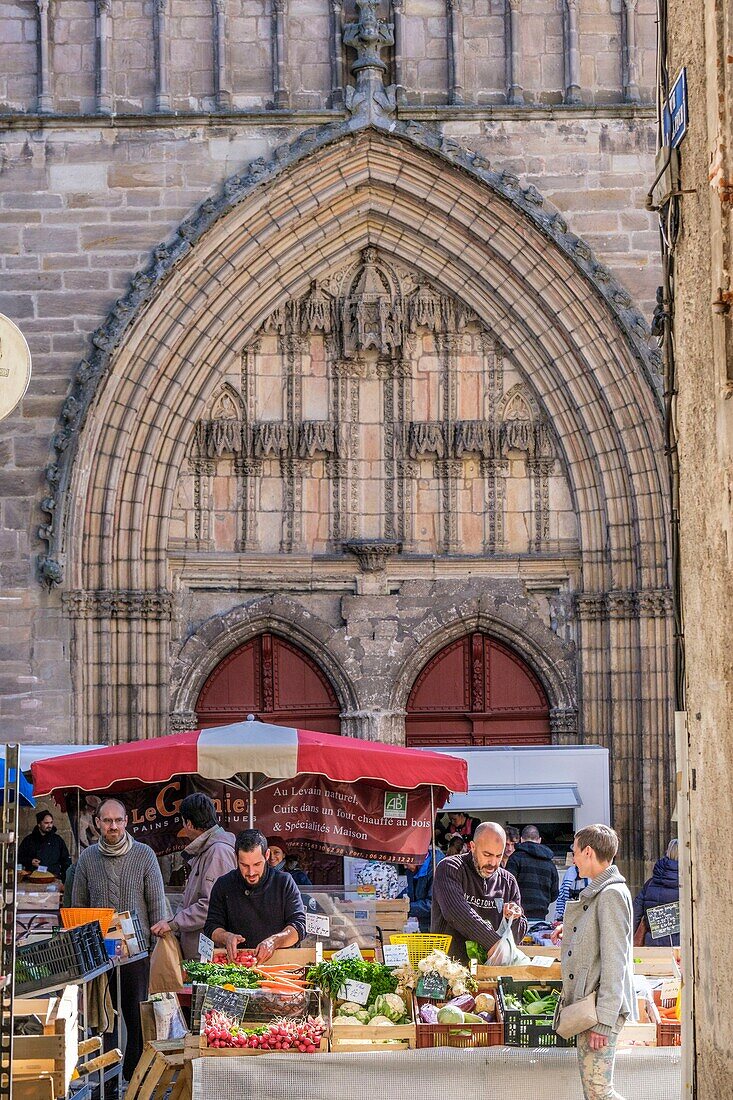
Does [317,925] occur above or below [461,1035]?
above

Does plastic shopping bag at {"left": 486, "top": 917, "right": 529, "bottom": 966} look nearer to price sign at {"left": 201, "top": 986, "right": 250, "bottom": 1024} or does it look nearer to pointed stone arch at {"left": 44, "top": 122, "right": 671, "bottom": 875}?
price sign at {"left": 201, "top": 986, "right": 250, "bottom": 1024}

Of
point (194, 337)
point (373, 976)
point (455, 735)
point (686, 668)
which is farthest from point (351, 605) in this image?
point (686, 668)

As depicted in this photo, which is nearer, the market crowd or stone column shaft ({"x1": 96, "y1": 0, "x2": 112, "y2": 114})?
the market crowd

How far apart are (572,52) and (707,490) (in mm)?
9625

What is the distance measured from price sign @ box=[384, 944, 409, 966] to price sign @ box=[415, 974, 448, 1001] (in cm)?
24

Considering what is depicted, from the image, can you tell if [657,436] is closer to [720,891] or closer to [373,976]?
[373,976]

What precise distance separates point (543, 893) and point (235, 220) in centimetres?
639

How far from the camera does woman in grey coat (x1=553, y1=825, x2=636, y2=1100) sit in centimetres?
644

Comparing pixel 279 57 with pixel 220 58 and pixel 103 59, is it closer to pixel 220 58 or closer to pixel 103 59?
pixel 220 58

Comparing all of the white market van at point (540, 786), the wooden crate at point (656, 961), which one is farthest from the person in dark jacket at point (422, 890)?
the wooden crate at point (656, 961)

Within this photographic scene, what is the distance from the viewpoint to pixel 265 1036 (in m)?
6.92

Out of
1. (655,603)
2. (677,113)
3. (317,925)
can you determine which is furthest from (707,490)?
(655,603)

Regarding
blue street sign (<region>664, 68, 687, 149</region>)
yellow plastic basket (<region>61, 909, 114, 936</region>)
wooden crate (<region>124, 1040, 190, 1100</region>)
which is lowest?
wooden crate (<region>124, 1040, 190, 1100</region>)

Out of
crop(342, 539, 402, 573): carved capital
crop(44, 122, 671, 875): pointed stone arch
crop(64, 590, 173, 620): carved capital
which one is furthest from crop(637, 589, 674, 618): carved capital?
crop(64, 590, 173, 620): carved capital
